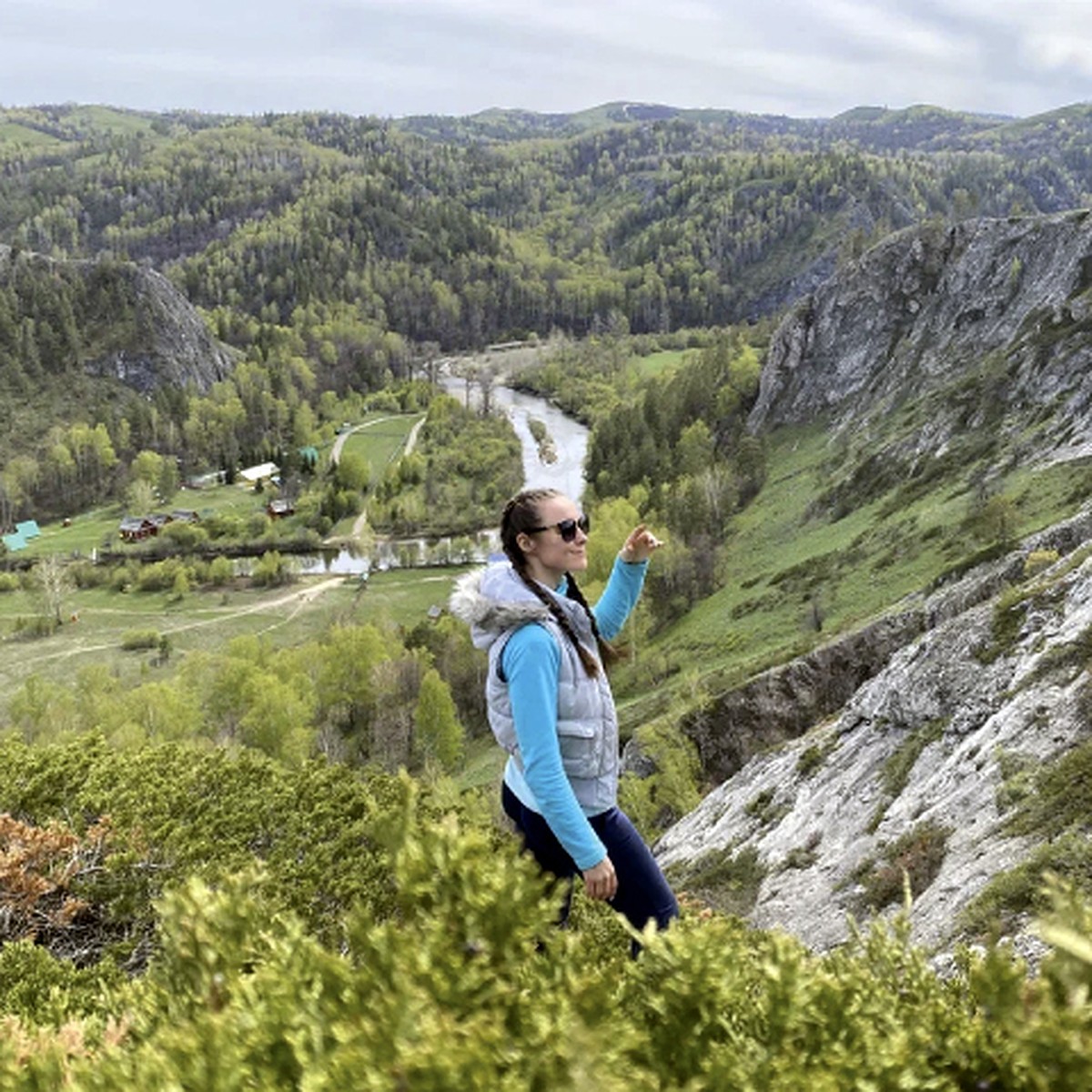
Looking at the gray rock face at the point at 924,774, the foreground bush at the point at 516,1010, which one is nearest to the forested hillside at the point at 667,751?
the foreground bush at the point at 516,1010

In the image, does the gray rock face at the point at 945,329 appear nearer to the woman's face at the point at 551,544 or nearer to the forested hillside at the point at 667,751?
the forested hillside at the point at 667,751

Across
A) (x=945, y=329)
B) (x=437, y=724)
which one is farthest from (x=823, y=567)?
(x=945, y=329)

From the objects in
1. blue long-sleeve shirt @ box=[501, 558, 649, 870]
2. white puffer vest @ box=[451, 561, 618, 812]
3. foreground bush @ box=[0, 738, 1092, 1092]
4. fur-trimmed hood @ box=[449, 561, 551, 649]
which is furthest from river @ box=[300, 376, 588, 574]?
foreground bush @ box=[0, 738, 1092, 1092]

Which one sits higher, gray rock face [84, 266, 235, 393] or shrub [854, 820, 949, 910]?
shrub [854, 820, 949, 910]

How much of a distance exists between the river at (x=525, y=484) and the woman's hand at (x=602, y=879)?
72.0m

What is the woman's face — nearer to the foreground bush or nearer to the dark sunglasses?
the dark sunglasses

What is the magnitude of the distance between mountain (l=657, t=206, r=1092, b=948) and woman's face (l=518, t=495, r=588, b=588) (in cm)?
363

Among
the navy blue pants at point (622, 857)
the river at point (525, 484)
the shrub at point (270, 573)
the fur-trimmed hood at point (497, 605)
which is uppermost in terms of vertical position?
the fur-trimmed hood at point (497, 605)

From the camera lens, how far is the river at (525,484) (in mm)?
110812

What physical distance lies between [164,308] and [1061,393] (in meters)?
175

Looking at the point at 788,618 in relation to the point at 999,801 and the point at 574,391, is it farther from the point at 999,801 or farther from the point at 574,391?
the point at 574,391

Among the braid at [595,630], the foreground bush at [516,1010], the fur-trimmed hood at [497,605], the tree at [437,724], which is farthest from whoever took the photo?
the tree at [437,724]

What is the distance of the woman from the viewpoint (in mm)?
5770

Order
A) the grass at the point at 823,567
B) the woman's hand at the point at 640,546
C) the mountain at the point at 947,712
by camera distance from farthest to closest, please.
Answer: the grass at the point at 823,567
the mountain at the point at 947,712
the woman's hand at the point at 640,546
